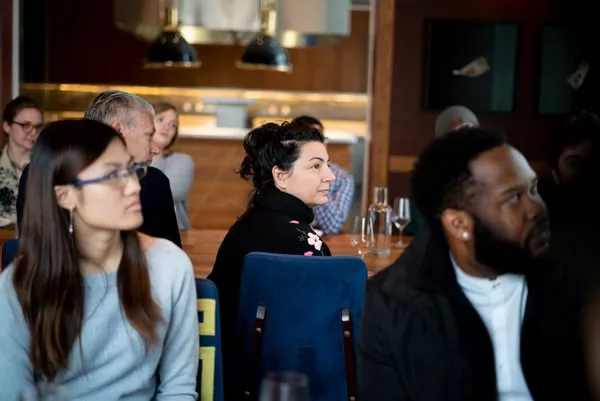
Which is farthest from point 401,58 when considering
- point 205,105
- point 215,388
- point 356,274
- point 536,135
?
point 215,388

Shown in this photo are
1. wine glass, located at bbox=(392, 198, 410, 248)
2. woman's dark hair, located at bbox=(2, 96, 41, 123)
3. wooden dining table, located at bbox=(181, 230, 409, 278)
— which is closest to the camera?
wooden dining table, located at bbox=(181, 230, 409, 278)

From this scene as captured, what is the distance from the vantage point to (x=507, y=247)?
5.50 feet

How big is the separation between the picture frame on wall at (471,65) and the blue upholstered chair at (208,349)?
4571 millimetres

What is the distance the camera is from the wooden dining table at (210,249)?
11.1ft

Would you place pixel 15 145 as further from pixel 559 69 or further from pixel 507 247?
pixel 559 69

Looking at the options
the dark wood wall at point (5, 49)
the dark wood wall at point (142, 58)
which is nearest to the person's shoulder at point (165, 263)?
the dark wood wall at point (5, 49)

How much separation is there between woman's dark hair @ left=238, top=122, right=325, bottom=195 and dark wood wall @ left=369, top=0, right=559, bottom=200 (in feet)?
11.5

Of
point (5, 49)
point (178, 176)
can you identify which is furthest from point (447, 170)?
point (5, 49)

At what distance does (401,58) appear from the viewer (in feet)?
21.7

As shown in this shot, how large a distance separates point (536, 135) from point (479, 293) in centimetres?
518

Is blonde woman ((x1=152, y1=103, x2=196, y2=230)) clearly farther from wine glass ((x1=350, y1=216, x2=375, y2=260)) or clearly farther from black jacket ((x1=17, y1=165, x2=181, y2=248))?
black jacket ((x1=17, y1=165, x2=181, y2=248))

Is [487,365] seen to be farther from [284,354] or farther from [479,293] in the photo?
[284,354]

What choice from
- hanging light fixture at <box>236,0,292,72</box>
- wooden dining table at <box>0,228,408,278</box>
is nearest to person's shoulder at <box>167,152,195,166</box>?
wooden dining table at <box>0,228,408,278</box>

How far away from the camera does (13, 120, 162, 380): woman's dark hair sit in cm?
197
